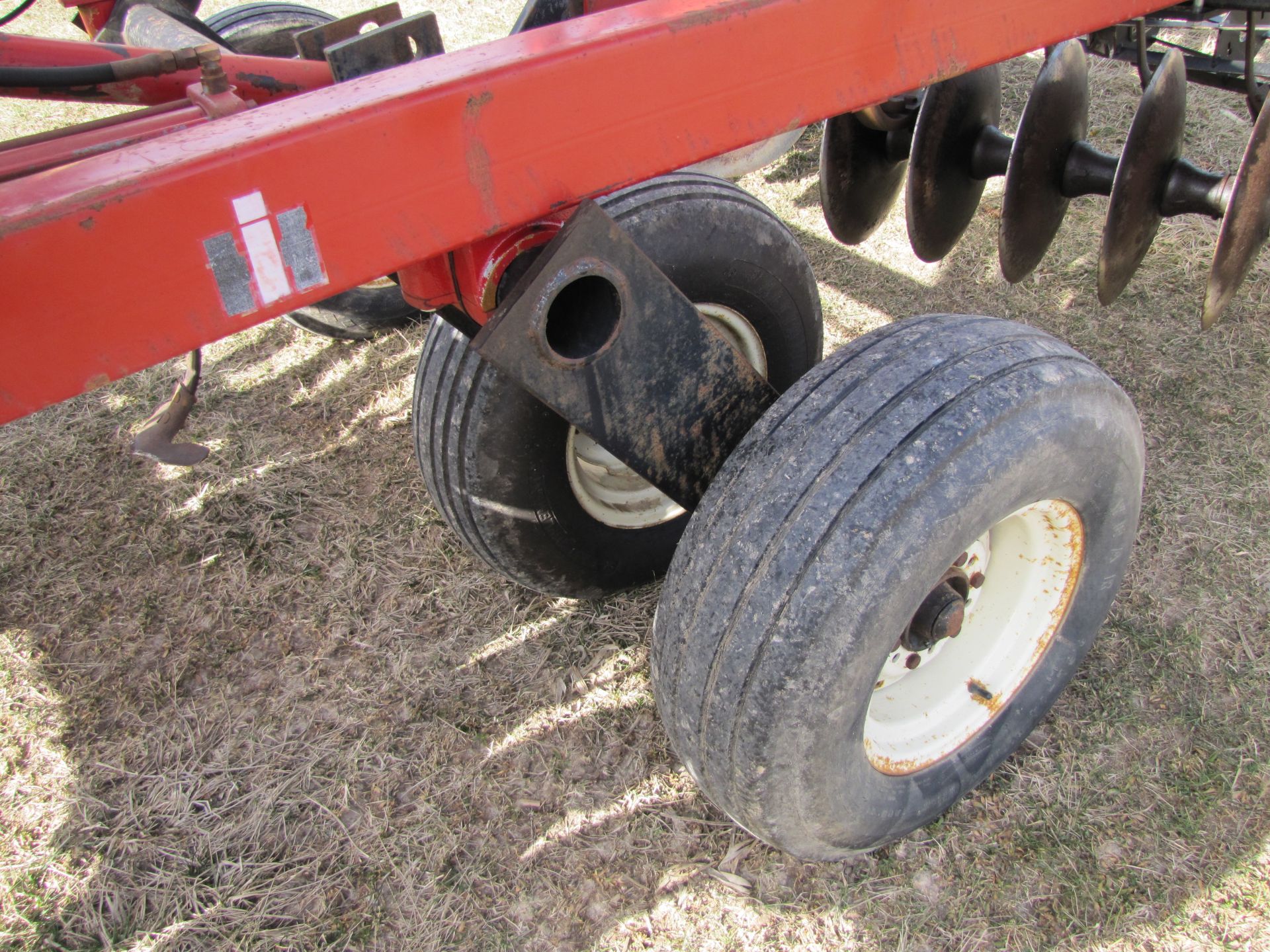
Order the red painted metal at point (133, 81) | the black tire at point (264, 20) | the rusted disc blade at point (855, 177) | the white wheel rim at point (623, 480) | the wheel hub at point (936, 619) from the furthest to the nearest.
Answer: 1. the black tire at point (264, 20)
2. the rusted disc blade at point (855, 177)
3. the white wheel rim at point (623, 480)
4. the red painted metal at point (133, 81)
5. the wheel hub at point (936, 619)

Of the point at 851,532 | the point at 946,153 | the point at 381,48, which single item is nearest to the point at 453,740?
the point at 851,532

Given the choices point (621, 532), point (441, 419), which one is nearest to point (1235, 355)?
point (621, 532)

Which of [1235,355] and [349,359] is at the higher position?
[349,359]

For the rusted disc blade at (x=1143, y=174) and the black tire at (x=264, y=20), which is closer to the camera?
the rusted disc blade at (x=1143, y=174)

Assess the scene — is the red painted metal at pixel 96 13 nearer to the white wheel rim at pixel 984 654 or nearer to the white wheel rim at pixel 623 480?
the white wheel rim at pixel 623 480

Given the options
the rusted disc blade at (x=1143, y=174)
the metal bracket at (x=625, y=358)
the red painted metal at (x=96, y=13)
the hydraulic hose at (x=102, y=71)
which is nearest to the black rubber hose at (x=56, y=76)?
the hydraulic hose at (x=102, y=71)

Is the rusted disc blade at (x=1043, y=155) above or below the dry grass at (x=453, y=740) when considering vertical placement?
above

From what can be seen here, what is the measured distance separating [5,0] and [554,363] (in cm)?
722

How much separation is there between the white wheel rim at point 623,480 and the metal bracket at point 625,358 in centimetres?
38

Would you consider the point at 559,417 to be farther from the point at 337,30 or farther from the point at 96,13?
the point at 96,13

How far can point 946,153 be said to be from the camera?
7.84 feet

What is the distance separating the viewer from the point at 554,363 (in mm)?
1390

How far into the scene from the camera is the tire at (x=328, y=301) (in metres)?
3.22

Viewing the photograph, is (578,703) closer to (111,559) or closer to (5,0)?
(111,559)
